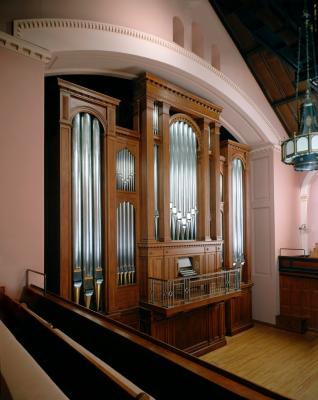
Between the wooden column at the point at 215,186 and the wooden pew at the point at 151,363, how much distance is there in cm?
385

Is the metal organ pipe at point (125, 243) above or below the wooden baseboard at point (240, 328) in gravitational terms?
above

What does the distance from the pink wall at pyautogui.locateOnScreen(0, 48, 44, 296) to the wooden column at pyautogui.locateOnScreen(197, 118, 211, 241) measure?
3.08 metres

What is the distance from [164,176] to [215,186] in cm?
142

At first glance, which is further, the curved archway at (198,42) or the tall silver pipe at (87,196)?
the curved archway at (198,42)

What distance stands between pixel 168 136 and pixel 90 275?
103 inches

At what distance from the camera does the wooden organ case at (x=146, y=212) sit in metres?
4.13

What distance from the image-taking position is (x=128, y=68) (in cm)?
491

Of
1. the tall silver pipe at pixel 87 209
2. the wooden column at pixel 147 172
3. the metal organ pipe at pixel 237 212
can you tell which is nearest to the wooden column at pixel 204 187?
the wooden column at pixel 147 172

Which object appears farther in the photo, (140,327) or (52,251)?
(140,327)

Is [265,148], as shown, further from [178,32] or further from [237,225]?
[178,32]

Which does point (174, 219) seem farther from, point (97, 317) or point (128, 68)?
point (97, 317)

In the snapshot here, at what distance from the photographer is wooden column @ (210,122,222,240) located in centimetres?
602

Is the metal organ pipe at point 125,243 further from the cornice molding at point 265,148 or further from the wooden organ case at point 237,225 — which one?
the cornice molding at point 265,148

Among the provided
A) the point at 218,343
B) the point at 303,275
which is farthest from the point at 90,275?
the point at 303,275
